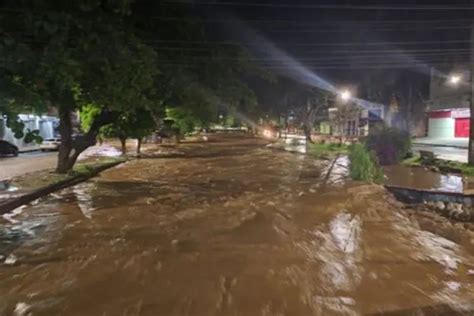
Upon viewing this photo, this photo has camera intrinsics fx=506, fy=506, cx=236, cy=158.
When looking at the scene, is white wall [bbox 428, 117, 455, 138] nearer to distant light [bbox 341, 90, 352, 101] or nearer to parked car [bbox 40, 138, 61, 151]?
distant light [bbox 341, 90, 352, 101]

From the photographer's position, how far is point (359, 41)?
915 inches

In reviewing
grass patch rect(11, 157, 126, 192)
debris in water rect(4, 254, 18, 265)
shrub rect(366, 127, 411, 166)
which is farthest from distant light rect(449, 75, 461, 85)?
debris in water rect(4, 254, 18, 265)

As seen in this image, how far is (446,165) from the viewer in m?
22.0

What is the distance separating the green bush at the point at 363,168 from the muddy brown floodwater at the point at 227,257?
264 cm

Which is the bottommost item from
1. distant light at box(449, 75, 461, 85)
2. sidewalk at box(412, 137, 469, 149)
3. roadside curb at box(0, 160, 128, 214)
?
roadside curb at box(0, 160, 128, 214)

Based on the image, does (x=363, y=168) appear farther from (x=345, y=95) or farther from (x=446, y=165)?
(x=345, y=95)

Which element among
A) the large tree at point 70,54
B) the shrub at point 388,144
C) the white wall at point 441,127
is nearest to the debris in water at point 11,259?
the large tree at point 70,54

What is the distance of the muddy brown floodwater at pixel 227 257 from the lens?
20.6 ft

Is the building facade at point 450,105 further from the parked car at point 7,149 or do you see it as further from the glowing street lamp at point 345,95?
the parked car at point 7,149

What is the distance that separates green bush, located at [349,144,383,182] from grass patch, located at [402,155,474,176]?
3.68m

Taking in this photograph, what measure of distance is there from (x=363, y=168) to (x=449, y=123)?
36172 millimetres

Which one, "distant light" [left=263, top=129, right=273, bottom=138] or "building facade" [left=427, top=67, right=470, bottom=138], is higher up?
"building facade" [left=427, top=67, right=470, bottom=138]

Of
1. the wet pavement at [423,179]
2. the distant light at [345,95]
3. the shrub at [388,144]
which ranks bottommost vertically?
the wet pavement at [423,179]

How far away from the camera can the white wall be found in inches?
1982
